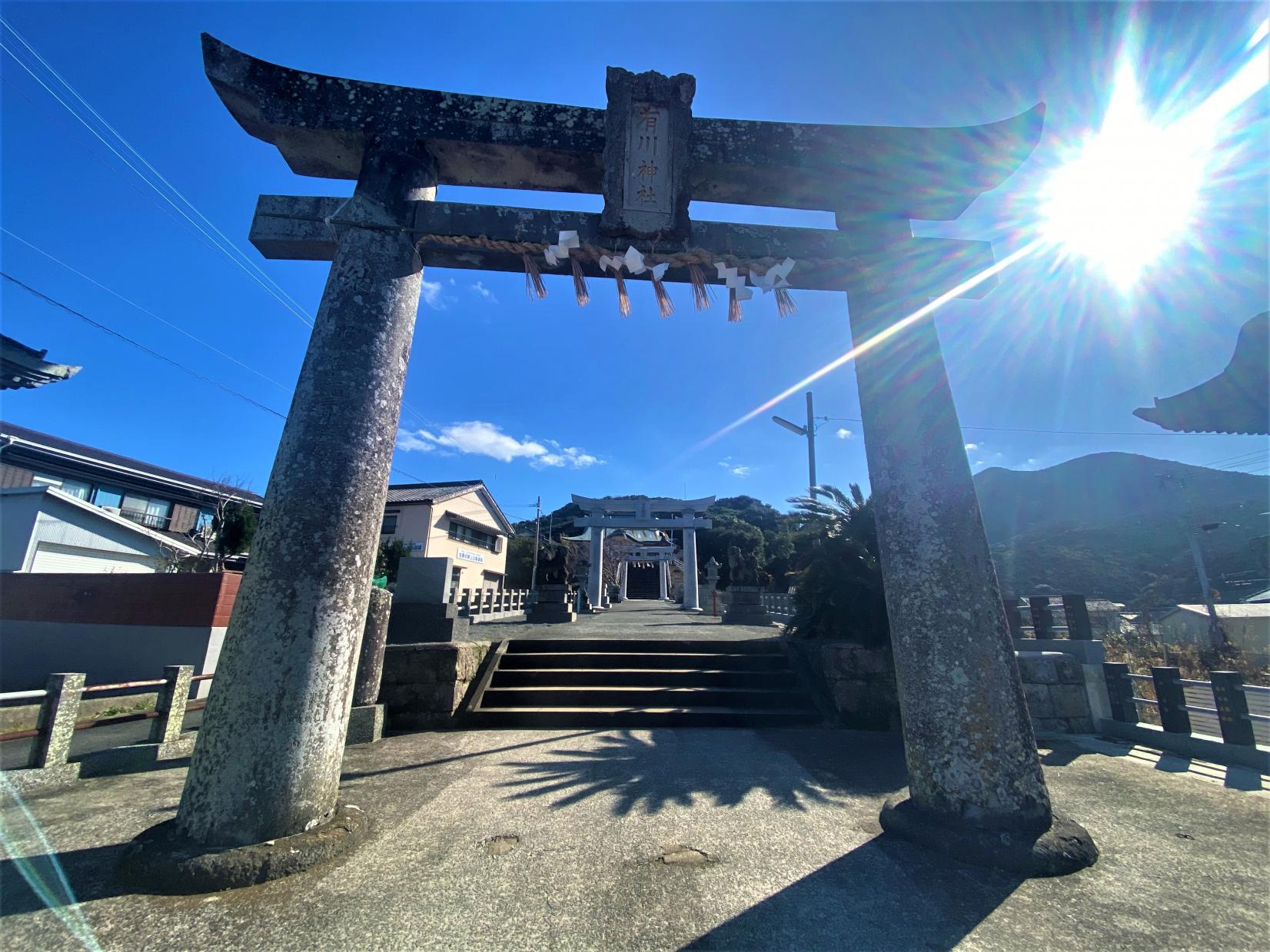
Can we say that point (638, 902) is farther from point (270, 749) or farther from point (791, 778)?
point (791, 778)

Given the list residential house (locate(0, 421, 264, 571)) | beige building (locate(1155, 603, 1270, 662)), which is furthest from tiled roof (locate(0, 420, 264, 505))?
beige building (locate(1155, 603, 1270, 662))

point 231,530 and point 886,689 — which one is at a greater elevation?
point 231,530

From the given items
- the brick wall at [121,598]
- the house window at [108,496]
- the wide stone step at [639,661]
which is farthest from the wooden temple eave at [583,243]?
the house window at [108,496]

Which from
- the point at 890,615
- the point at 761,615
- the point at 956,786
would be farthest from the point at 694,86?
the point at 761,615

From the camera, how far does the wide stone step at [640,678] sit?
21.1 feet

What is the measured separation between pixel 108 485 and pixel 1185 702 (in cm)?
2617

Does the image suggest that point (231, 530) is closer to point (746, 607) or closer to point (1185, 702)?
point (746, 607)

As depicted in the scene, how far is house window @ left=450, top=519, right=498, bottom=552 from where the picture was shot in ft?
90.2

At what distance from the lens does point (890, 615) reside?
9.82 ft

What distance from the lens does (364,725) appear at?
16.4ft

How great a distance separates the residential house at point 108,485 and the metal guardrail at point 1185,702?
61.9ft

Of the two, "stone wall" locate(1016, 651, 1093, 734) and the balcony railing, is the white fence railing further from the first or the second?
the balcony railing

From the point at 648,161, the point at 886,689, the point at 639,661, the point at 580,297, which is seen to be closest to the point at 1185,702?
the point at 886,689

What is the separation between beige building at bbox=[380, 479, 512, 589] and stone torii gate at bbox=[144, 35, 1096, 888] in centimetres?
1891
